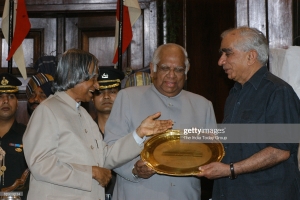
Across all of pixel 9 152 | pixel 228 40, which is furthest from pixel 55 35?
pixel 228 40

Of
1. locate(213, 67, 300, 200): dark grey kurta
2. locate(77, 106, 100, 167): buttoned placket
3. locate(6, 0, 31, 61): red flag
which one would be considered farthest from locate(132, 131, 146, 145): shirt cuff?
locate(6, 0, 31, 61): red flag

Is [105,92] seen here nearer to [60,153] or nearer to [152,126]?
[152,126]

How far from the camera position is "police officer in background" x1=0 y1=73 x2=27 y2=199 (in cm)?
425

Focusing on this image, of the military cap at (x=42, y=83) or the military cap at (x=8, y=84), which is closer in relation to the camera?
the military cap at (x=8, y=84)

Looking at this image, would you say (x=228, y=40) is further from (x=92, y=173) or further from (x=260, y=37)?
(x=92, y=173)

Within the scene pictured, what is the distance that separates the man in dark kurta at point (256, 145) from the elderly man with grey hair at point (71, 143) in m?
0.45

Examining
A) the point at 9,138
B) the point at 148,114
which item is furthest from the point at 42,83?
the point at 148,114

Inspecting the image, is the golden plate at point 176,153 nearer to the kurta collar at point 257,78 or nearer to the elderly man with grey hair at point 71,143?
the elderly man with grey hair at point 71,143

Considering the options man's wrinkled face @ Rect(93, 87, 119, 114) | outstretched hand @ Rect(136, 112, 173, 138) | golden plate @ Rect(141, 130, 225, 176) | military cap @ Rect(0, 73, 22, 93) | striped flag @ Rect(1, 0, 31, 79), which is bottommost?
golden plate @ Rect(141, 130, 225, 176)

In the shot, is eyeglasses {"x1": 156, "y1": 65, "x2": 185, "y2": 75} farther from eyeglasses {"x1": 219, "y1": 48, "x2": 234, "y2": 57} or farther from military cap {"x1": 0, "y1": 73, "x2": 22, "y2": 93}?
military cap {"x1": 0, "y1": 73, "x2": 22, "y2": 93}

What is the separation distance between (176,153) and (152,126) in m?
0.22

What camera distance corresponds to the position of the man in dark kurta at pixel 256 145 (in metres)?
3.16

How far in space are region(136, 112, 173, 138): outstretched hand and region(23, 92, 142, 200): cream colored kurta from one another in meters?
0.29

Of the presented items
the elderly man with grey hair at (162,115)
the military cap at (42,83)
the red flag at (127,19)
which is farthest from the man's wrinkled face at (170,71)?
the red flag at (127,19)
